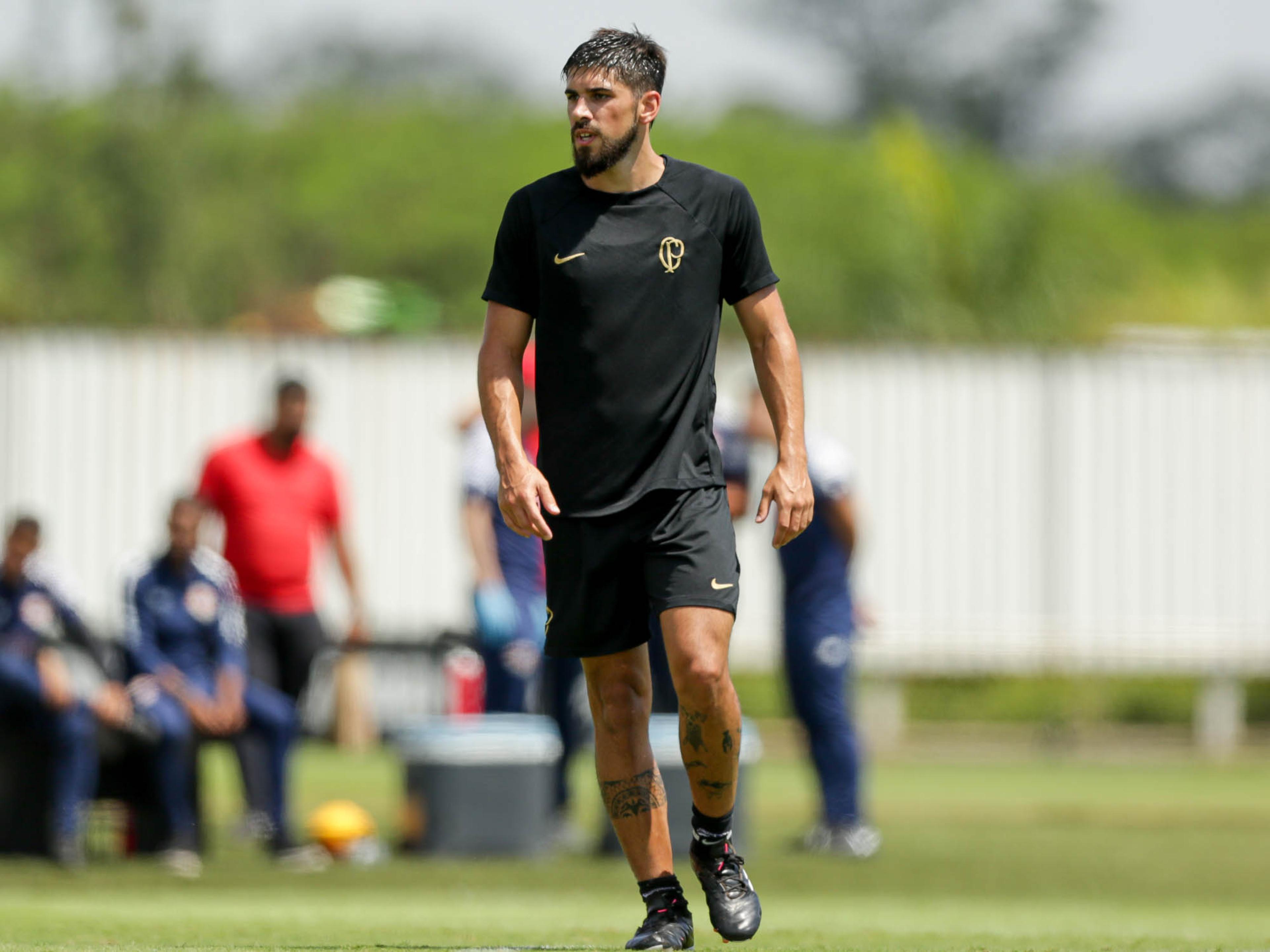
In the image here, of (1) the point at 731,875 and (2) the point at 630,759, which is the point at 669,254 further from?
(1) the point at 731,875

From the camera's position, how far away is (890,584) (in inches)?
774

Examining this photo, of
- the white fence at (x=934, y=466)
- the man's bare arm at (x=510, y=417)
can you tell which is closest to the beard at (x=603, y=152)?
the man's bare arm at (x=510, y=417)

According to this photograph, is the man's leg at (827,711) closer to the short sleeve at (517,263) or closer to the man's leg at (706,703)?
the man's leg at (706,703)

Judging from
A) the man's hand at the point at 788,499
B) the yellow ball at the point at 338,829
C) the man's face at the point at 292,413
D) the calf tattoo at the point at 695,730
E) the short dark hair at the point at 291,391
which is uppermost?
the short dark hair at the point at 291,391

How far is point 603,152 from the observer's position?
5785mm

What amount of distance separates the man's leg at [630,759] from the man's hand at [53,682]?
16.3ft

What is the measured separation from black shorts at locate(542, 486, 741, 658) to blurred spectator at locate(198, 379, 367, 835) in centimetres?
568

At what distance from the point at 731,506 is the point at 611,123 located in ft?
13.4

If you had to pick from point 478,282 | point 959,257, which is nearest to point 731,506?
point 959,257

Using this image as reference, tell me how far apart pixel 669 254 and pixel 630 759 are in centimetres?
138

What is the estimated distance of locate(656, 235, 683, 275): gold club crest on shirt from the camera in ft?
19.1

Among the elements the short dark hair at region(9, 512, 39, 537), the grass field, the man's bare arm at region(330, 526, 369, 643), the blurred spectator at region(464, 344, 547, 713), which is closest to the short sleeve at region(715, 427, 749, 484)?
the blurred spectator at region(464, 344, 547, 713)

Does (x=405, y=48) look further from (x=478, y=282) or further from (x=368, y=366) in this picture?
(x=368, y=366)

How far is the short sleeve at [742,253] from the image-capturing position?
5.93 metres
